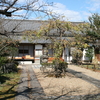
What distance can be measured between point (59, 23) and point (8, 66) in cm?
451

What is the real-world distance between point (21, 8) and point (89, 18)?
14.7 metres

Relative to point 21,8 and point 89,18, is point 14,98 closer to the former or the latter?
point 21,8

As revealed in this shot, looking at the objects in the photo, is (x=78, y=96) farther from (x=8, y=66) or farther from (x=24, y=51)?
(x=24, y=51)

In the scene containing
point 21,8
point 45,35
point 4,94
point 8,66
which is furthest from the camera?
point 8,66

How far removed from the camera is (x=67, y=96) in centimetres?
603

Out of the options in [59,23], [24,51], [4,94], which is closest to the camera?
[4,94]

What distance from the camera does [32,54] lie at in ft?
78.0

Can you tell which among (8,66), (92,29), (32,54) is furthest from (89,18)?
(8,66)

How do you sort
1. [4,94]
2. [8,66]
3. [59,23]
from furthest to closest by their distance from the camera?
[8,66] < [59,23] < [4,94]

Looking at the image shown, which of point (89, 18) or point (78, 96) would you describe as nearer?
point (78, 96)

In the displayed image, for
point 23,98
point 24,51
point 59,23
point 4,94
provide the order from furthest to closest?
1. point 24,51
2. point 59,23
3. point 4,94
4. point 23,98

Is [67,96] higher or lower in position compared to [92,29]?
lower

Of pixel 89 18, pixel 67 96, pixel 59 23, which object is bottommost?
pixel 67 96

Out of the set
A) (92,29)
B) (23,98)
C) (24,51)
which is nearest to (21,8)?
(23,98)
